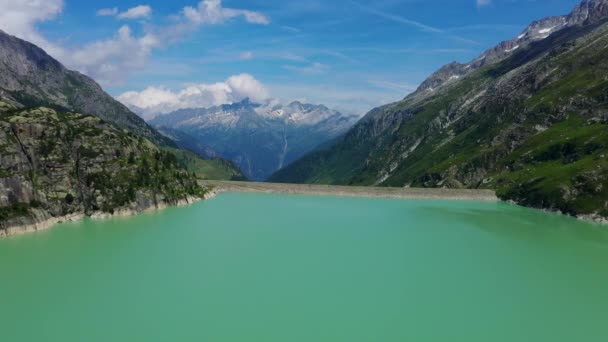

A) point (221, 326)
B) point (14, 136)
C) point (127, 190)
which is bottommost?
point (221, 326)

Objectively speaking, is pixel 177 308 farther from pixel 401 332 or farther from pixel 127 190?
pixel 127 190

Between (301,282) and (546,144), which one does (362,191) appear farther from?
(301,282)

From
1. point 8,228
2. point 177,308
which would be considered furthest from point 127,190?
point 177,308

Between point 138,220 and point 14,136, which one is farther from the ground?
point 14,136

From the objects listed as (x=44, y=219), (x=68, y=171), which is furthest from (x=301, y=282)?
(x=68, y=171)

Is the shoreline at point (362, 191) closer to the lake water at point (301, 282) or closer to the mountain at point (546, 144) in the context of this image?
the mountain at point (546, 144)

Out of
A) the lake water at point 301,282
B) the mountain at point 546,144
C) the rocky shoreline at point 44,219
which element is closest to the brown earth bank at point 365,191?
the mountain at point 546,144

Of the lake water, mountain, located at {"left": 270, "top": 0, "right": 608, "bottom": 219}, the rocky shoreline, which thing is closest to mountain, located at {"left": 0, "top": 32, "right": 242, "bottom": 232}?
the rocky shoreline
